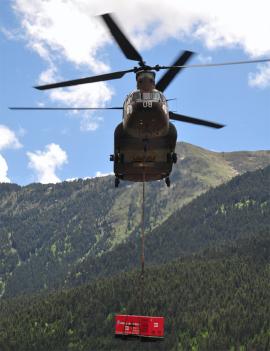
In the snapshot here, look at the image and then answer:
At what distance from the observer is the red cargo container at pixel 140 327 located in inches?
1172

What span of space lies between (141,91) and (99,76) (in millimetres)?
2244

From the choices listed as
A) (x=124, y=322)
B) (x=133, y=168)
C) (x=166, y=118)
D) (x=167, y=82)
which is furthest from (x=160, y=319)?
(x=167, y=82)

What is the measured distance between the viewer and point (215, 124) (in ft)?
111

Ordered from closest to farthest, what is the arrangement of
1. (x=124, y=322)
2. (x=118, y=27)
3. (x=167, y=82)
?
(x=118, y=27)
(x=124, y=322)
(x=167, y=82)

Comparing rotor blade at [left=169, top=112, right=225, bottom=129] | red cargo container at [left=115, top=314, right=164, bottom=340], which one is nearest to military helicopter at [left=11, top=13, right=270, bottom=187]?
rotor blade at [left=169, top=112, right=225, bottom=129]

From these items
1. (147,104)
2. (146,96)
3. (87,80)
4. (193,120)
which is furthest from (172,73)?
(87,80)

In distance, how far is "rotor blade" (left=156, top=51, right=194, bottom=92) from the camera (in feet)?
103

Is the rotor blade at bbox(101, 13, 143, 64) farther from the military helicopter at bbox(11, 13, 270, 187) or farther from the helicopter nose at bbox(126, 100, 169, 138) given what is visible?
the helicopter nose at bbox(126, 100, 169, 138)

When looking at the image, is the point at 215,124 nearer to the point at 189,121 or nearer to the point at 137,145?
the point at 189,121

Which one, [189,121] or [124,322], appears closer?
[124,322]

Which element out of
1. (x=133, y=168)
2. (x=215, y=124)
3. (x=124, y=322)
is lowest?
(x=124, y=322)

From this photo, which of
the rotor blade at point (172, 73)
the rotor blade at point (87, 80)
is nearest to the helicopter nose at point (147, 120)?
the rotor blade at point (87, 80)

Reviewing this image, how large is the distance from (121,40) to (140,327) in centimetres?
1468

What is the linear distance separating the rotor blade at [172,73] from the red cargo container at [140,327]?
12.7 m
